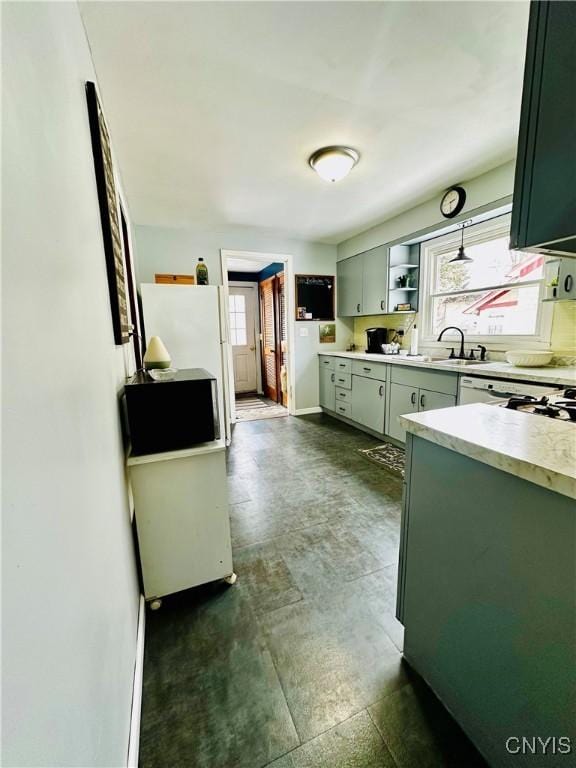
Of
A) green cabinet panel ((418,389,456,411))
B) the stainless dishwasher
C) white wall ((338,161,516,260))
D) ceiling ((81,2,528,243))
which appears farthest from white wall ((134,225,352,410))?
the stainless dishwasher

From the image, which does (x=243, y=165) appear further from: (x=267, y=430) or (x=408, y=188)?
(x=267, y=430)

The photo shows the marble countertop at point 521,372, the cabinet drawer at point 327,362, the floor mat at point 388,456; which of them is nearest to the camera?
the marble countertop at point 521,372

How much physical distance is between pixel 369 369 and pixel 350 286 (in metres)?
1.41

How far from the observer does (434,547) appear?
40.8 inches

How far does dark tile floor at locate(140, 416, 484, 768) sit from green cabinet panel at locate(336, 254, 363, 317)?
116 inches

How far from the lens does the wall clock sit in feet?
8.89

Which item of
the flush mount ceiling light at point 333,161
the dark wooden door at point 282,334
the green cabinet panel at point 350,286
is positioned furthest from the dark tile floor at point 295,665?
the dark wooden door at point 282,334

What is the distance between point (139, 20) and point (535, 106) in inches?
61.5

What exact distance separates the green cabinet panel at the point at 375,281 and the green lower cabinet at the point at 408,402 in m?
1.13

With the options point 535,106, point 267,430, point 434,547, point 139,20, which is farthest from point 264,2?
point 267,430

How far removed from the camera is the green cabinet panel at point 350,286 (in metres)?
4.16

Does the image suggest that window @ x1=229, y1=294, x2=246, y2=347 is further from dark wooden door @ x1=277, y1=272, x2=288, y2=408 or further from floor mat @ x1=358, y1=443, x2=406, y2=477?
floor mat @ x1=358, y1=443, x2=406, y2=477

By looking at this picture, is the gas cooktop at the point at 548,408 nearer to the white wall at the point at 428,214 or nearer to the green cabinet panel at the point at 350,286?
the white wall at the point at 428,214

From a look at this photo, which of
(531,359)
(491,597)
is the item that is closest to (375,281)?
(531,359)
